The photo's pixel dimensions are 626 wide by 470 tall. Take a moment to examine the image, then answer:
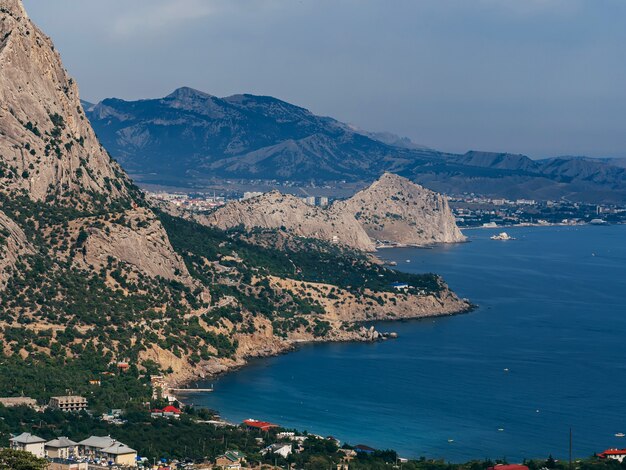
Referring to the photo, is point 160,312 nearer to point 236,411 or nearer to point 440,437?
point 236,411

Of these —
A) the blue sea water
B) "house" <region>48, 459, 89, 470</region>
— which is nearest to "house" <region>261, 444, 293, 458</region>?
the blue sea water

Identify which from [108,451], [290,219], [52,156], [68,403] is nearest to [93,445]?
[108,451]

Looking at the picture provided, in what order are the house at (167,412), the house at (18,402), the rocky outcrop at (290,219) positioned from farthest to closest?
the rocky outcrop at (290,219) < the house at (167,412) < the house at (18,402)

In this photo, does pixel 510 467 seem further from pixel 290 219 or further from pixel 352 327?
pixel 290 219

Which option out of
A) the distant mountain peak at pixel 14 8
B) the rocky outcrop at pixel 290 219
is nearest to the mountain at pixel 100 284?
the distant mountain peak at pixel 14 8

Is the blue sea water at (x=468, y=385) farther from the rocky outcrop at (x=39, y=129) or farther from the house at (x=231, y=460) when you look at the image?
the rocky outcrop at (x=39, y=129)

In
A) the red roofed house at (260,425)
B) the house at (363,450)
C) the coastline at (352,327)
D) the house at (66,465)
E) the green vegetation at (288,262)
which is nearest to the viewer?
the house at (66,465)

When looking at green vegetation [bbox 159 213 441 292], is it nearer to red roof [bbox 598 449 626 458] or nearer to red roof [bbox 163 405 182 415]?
red roof [bbox 163 405 182 415]
